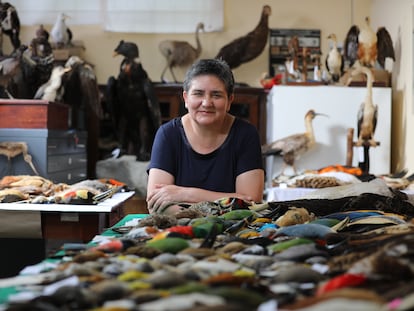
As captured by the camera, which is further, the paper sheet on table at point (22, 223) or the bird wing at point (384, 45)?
the bird wing at point (384, 45)

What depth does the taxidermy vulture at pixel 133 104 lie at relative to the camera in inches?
224

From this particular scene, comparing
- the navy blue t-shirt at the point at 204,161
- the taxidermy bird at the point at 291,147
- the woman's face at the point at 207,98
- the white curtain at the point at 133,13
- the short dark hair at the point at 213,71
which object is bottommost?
the taxidermy bird at the point at 291,147

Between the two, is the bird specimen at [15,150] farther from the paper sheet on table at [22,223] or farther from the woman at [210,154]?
the woman at [210,154]

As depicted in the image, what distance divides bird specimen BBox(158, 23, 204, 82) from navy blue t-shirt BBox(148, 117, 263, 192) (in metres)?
3.72

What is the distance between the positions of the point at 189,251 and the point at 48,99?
398cm

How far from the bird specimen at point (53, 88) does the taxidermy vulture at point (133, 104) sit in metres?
0.63

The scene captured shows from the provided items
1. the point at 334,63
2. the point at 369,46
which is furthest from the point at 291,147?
→ the point at 369,46

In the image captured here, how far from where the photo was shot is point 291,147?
194 inches

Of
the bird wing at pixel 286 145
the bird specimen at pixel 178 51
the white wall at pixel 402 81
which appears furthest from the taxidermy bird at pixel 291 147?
the bird specimen at pixel 178 51

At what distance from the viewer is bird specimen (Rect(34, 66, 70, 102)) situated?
16.6 feet

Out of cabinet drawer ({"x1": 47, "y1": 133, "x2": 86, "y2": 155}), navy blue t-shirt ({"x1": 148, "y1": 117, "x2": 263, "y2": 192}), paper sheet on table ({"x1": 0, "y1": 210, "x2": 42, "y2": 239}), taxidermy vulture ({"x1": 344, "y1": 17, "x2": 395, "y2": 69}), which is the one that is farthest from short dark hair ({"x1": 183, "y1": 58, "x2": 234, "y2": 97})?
taxidermy vulture ({"x1": 344, "y1": 17, "x2": 395, "y2": 69})

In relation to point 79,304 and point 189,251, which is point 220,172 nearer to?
point 189,251

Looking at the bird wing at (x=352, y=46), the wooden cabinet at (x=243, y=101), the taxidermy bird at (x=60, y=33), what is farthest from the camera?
the wooden cabinet at (x=243, y=101)

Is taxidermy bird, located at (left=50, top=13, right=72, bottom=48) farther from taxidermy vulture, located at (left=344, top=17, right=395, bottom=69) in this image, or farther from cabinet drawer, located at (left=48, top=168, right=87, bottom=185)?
taxidermy vulture, located at (left=344, top=17, right=395, bottom=69)
